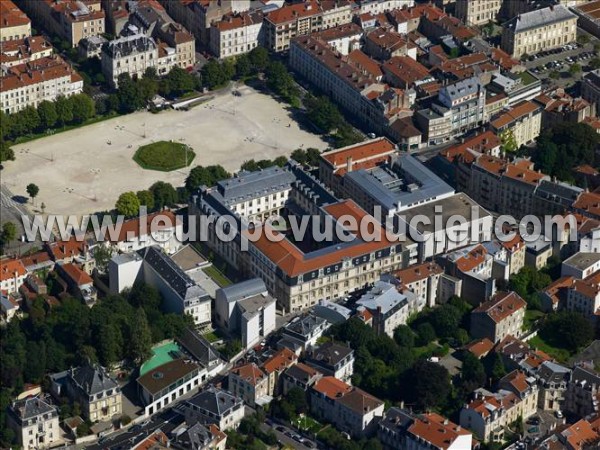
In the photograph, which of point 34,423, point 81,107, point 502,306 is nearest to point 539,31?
point 81,107

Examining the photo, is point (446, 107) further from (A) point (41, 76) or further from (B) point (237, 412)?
(B) point (237, 412)

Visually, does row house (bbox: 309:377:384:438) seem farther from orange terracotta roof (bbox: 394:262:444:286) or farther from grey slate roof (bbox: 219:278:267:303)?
orange terracotta roof (bbox: 394:262:444:286)

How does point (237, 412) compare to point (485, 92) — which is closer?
point (237, 412)

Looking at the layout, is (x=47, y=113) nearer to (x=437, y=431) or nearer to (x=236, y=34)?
(x=236, y=34)

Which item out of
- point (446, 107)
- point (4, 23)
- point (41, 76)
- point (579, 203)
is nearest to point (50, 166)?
point (41, 76)

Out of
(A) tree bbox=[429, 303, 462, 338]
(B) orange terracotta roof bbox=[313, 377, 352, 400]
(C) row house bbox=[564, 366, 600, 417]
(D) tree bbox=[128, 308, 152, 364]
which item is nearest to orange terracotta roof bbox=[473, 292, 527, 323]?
(A) tree bbox=[429, 303, 462, 338]

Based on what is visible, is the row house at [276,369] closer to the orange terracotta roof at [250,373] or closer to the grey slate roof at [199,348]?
the orange terracotta roof at [250,373]
